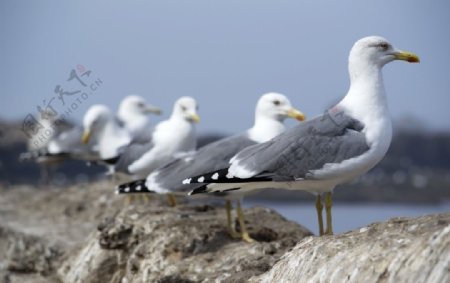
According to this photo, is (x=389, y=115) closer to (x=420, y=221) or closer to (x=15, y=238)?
(x=420, y=221)

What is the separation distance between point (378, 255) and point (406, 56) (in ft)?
7.30

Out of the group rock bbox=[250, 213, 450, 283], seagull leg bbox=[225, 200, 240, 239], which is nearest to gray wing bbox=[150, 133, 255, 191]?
seagull leg bbox=[225, 200, 240, 239]

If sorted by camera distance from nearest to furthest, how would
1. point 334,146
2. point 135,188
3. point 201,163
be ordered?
point 334,146, point 201,163, point 135,188

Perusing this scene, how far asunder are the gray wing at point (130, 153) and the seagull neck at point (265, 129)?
6.45 feet

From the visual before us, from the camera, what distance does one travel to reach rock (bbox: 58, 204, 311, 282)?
6.39 metres

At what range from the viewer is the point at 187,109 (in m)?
9.01

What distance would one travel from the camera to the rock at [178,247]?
6387 mm

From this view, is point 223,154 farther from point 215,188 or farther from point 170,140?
point 170,140

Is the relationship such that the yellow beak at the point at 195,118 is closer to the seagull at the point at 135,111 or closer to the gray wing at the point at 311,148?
the gray wing at the point at 311,148

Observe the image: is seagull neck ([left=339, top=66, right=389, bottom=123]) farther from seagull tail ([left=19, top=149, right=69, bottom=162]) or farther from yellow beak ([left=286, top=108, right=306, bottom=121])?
seagull tail ([left=19, top=149, right=69, bottom=162])

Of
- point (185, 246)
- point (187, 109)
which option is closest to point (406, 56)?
point (185, 246)

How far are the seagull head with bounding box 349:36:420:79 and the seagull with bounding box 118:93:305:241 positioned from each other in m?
1.43

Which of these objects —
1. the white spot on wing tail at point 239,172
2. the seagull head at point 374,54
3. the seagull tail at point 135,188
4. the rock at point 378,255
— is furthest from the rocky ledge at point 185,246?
the seagull head at point 374,54

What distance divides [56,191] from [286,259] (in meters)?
8.45
